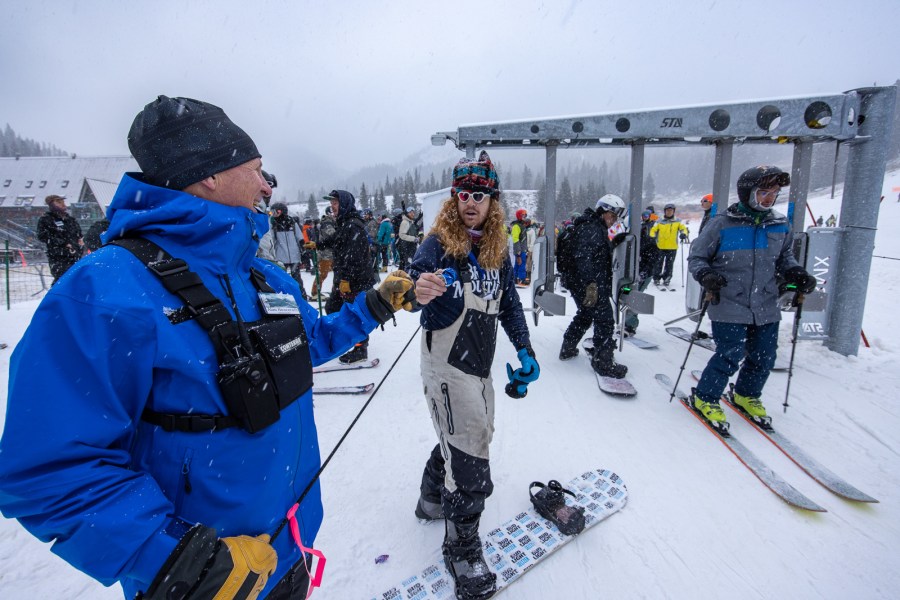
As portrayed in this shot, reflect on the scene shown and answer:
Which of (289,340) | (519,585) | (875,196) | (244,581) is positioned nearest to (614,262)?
(875,196)

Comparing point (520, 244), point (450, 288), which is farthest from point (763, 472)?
point (520, 244)

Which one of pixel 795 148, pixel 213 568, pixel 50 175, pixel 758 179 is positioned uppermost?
pixel 50 175

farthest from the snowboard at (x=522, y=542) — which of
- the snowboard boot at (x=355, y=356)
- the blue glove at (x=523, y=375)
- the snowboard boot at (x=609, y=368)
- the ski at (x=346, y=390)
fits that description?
the snowboard boot at (x=355, y=356)

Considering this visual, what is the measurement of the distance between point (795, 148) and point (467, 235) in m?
6.17

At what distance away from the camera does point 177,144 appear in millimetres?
1230

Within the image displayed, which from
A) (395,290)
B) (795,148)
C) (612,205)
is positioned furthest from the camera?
(795,148)

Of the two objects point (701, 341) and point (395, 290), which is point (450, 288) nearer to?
point (395, 290)

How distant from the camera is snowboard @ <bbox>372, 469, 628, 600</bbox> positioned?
2.28 metres

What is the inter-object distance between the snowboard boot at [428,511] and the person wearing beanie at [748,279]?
9.65ft

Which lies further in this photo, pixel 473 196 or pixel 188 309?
pixel 473 196

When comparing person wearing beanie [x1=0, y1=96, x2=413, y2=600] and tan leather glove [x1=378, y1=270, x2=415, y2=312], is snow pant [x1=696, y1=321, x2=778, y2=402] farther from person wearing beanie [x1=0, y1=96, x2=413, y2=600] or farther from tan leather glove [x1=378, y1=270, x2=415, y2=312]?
person wearing beanie [x1=0, y1=96, x2=413, y2=600]

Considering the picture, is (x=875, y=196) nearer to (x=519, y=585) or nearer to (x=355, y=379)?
(x=519, y=585)

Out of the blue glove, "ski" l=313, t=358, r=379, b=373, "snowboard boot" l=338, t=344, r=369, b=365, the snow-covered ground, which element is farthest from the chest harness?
"snowboard boot" l=338, t=344, r=369, b=365

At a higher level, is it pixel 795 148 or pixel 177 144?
pixel 795 148
